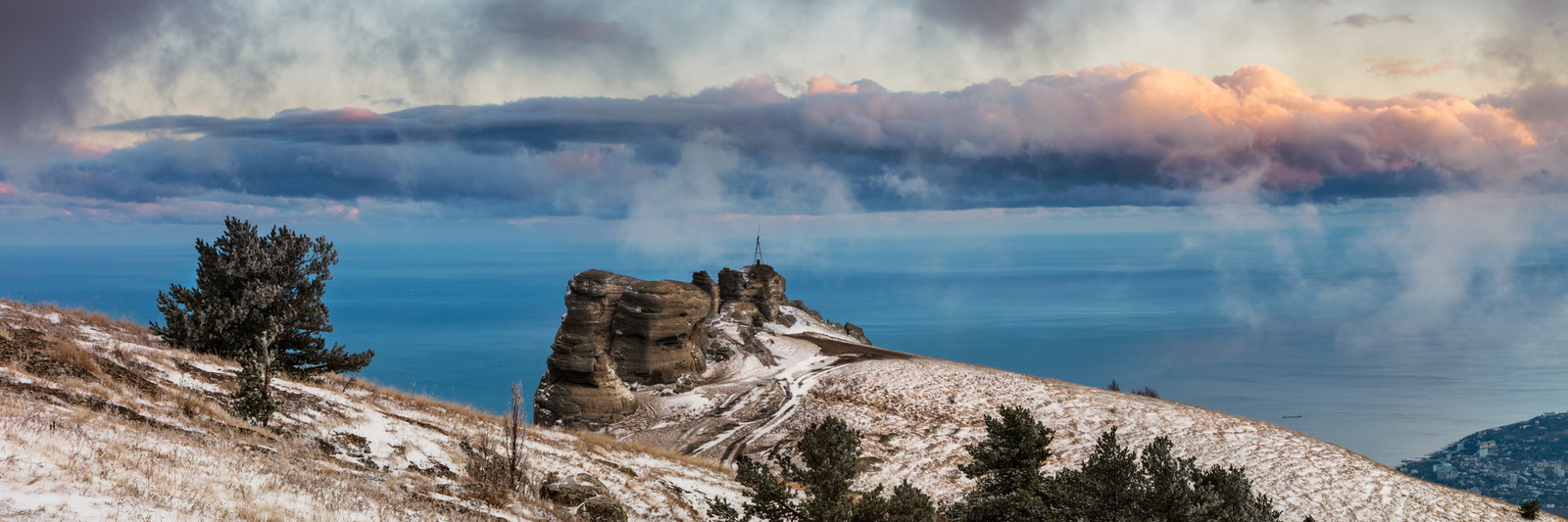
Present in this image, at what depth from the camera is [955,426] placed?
96.1ft

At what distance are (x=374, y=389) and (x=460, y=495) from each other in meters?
9.66

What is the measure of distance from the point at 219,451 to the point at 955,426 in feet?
80.4

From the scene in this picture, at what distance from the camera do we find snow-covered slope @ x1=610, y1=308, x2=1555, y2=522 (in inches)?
905

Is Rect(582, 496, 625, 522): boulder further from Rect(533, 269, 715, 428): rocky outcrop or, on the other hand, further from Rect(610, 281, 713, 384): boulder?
Rect(610, 281, 713, 384): boulder

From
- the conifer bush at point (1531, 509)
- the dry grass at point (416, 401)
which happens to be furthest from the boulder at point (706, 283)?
the conifer bush at point (1531, 509)

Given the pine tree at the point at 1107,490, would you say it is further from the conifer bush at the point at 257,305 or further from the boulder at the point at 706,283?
the boulder at the point at 706,283

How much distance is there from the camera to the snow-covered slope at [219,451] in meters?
7.29

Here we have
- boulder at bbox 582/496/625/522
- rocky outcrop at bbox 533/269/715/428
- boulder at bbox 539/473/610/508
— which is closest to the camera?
boulder at bbox 582/496/625/522

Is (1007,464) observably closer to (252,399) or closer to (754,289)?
(252,399)

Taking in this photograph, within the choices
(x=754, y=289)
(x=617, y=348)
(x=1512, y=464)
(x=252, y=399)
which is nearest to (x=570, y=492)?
(x=252, y=399)

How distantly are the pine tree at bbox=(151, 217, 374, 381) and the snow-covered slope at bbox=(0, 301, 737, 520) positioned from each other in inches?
37.4

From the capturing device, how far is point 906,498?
11.6 m

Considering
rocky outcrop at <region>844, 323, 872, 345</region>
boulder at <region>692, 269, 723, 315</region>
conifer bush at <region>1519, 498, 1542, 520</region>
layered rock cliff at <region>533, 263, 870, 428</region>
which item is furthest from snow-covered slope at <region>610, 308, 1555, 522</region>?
rocky outcrop at <region>844, 323, 872, 345</region>

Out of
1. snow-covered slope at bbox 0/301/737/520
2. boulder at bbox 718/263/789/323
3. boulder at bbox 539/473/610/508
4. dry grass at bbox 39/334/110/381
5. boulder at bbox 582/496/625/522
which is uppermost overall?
boulder at bbox 718/263/789/323
